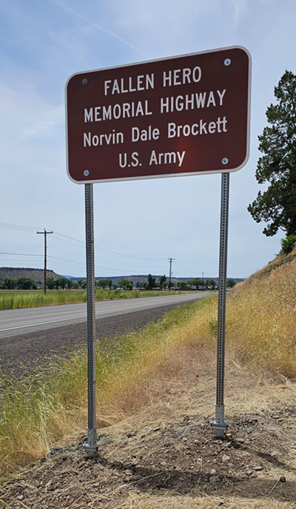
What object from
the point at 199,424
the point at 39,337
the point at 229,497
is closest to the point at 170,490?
the point at 229,497

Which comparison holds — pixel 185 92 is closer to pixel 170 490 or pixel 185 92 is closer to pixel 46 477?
pixel 170 490

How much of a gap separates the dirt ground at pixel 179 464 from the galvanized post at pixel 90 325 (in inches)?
6.1

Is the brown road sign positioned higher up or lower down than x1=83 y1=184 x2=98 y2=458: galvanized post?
higher up

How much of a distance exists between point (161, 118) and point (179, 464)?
96.0 inches

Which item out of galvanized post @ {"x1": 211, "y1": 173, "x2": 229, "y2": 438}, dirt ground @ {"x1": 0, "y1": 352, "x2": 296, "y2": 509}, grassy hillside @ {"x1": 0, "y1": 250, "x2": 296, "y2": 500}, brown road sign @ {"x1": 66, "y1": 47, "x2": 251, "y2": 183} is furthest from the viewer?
grassy hillside @ {"x1": 0, "y1": 250, "x2": 296, "y2": 500}

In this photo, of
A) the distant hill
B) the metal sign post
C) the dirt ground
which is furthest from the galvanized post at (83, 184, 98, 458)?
the distant hill

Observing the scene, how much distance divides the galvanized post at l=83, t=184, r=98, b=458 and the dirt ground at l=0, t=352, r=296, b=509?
0.16 m

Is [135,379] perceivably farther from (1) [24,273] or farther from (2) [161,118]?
(1) [24,273]

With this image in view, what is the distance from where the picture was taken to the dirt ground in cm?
205

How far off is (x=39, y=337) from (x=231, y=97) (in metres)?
8.99

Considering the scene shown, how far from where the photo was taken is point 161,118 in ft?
9.19

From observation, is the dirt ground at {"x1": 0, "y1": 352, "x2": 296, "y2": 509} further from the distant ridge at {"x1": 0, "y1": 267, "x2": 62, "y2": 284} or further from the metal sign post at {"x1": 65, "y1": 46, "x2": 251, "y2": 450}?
the distant ridge at {"x1": 0, "y1": 267, "x2": 62, "y2": 284}

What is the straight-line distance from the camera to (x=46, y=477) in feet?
8.25

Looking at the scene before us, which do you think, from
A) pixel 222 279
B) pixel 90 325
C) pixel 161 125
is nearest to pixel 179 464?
pixel 90 325
